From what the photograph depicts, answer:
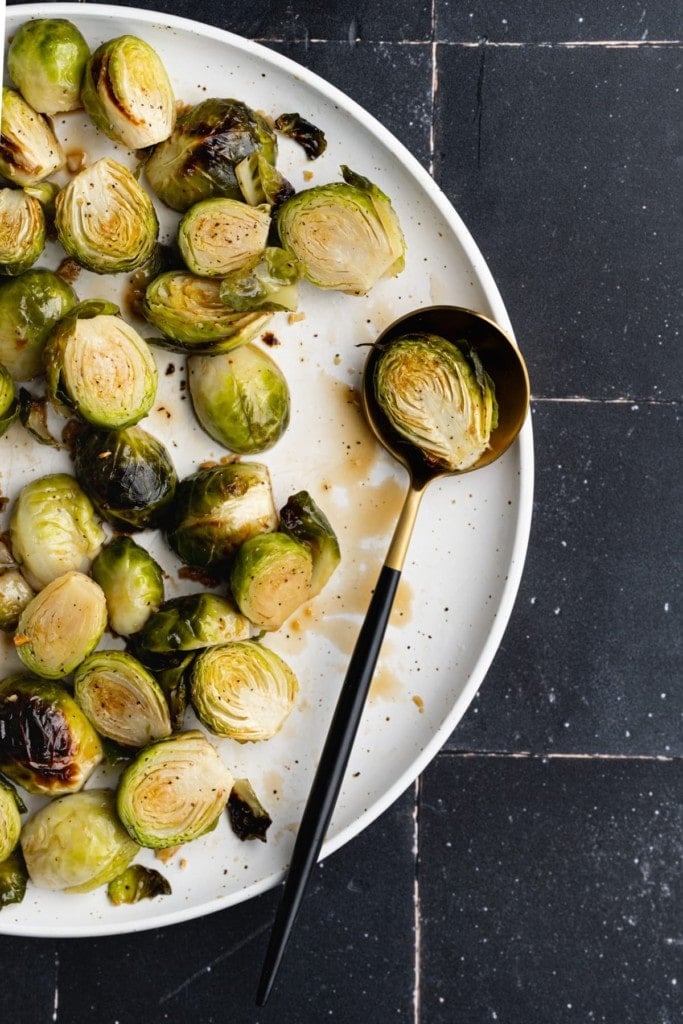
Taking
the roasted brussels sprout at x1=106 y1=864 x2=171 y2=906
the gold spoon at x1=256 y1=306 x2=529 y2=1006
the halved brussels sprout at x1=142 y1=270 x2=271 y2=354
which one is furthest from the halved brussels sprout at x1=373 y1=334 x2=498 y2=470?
the roasted brussels sprout at x1=106 y1=864 x2=171 y2=906

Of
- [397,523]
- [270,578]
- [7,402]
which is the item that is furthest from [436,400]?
[7,402]

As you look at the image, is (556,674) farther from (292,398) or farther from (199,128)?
(199,128)

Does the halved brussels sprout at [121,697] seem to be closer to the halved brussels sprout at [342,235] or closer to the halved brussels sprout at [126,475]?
the halved brussels sprout at [126,475]

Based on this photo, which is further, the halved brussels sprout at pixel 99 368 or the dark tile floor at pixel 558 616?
the dark tile floor at pixel 558 616

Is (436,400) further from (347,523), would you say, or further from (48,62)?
(48,62)

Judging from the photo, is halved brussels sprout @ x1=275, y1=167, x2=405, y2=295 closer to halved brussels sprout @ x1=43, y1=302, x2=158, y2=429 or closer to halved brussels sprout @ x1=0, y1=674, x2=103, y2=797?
halved brussels sprout @ x1=43, y1=302, x2=158, y2=429

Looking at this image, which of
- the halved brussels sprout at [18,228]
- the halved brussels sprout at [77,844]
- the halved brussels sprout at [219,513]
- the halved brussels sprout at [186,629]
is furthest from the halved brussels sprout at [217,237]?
the halved brussels sprout at [77,844]
